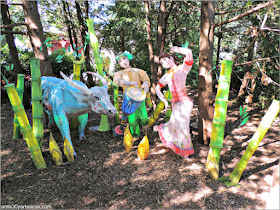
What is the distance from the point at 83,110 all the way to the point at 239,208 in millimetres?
2801

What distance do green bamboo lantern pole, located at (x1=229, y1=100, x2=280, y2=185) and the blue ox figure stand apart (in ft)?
6.65

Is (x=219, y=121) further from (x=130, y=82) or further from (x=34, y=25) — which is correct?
(x=34, y=25)

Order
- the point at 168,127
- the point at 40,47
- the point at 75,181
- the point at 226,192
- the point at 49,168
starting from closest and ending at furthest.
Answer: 1. the point at 226,192
2. the point at 75,181
3. the point at 49,168
4. the point at 168,127
5. the point at 40,47

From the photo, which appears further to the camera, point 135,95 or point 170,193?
point 135,95

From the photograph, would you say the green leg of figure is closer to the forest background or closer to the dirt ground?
the dirt ground

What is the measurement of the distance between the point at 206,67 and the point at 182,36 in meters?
4.91

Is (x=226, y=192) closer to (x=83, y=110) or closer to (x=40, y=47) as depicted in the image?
(x=83, y=110)

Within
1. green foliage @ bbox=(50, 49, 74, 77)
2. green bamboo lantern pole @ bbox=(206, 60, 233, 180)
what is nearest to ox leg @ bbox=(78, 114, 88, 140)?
green bamboo lantern pole @ bbox=(206, 60, 233, 180)

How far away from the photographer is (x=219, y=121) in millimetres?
2729

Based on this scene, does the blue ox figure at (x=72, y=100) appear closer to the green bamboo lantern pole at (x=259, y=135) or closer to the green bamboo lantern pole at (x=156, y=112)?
the green bamboo lantern pole at (x=156, y=112)

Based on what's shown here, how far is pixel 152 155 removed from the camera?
351 centimetres

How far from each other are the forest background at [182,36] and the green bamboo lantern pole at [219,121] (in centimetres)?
29

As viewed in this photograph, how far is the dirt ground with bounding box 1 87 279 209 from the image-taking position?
94.6 inches

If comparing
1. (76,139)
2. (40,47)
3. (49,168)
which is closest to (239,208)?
(49,168)
